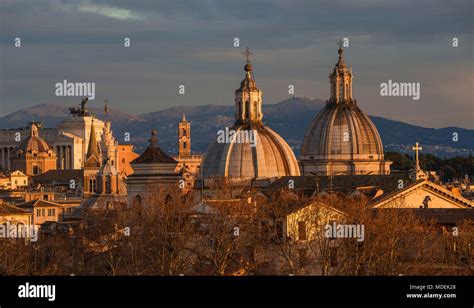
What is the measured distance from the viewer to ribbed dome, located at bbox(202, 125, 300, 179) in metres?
104

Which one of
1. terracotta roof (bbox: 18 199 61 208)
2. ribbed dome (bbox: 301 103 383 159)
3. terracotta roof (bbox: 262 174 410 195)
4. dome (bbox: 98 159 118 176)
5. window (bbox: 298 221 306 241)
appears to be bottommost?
window (bbox: 298 221 306 241)

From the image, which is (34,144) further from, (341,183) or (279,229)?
(279,229)

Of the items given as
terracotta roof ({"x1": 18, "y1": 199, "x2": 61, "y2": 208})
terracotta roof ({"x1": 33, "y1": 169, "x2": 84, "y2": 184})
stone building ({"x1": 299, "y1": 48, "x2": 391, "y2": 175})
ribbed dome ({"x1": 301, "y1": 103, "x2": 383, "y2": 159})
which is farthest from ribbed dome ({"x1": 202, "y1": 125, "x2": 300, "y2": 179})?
terracotta roof ({"x1": 33, "y1": 169, "x2": 84, "y2": 184})

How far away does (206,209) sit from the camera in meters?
67.5

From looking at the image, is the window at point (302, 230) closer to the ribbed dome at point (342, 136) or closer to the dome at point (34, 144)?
the ribbed dome at point (342, 136)

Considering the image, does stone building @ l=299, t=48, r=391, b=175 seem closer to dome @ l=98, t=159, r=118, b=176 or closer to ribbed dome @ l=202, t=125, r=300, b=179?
dome @ l=98, t=159, r=118, b=176

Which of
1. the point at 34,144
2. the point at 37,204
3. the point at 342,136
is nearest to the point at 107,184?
the point at 37,204

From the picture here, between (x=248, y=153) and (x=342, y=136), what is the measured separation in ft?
64.6

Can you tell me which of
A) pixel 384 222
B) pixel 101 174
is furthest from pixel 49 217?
pixel 384 222

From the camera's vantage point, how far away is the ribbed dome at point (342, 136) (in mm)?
123250

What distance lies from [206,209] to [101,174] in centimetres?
4776

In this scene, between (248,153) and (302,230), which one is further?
(248,153)

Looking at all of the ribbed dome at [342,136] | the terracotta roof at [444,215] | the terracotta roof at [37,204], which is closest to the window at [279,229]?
the terracotta roof at [444,215]

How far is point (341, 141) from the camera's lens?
123000 mm
